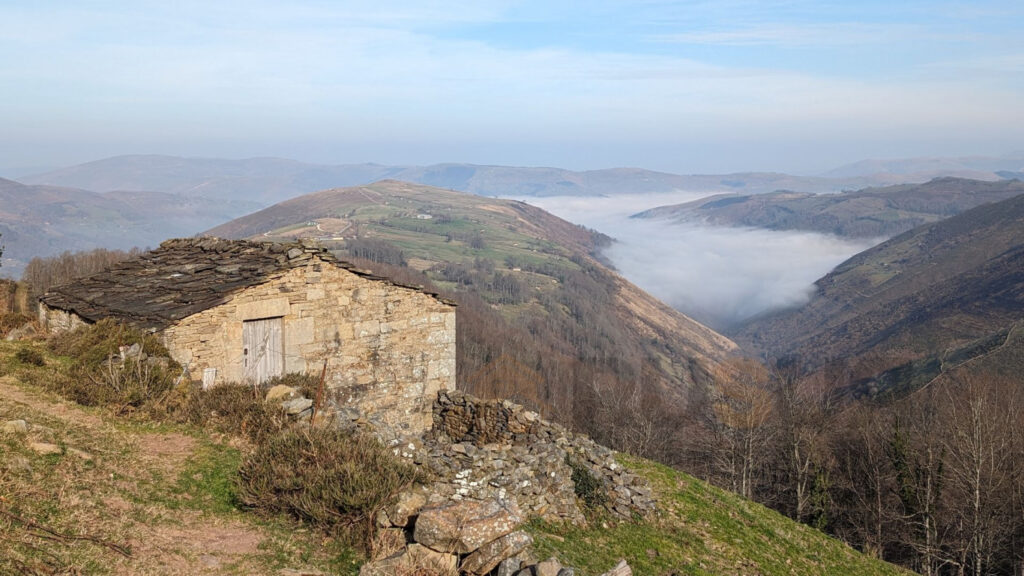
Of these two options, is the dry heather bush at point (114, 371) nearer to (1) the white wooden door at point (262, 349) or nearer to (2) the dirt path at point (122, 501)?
(2) the dirt path at point (122, 501)

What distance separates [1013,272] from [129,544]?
151757mm

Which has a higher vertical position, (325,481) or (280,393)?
(325,481)

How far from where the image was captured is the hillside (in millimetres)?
6578

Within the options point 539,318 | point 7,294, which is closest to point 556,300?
point 539,318

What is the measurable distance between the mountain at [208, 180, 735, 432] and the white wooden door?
37.2m

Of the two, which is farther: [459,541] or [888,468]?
[888,468]

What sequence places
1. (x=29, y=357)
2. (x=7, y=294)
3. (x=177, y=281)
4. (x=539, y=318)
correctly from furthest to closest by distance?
(x=539, y=318) → (x=7, y=294) → (x=177, y=281) → (x=29, y=357)

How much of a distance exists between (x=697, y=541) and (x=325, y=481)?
8.67 metres

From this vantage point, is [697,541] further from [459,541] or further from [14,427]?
[14,427]

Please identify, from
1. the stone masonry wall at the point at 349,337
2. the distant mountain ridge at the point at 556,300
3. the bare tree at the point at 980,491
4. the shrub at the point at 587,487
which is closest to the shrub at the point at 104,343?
the stone masonry wall at the point at 349,337

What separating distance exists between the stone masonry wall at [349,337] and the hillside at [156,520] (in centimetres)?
294

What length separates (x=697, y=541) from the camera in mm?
13547

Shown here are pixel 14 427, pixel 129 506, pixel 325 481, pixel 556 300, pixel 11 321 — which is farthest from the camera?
pixel 556 300

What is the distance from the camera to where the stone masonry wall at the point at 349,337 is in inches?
550
